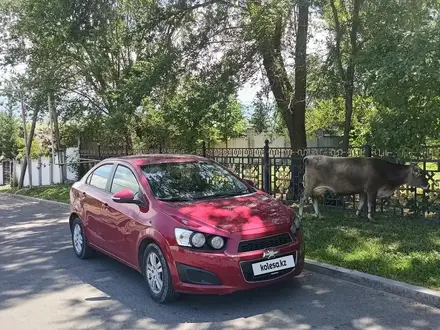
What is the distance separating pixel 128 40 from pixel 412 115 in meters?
8.71

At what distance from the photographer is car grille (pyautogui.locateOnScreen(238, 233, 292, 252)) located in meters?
4.79

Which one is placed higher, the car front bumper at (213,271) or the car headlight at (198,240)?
the car headlight at (198,240)

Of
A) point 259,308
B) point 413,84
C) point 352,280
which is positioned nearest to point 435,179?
point 413,84

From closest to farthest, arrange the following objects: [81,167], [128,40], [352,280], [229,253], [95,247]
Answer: [229,253] < [352,280] < [95,247] < [128,40] < [81,167]

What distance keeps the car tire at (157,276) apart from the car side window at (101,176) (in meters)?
1.83

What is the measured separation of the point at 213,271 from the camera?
470 cm

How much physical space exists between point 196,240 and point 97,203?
2.36 metres

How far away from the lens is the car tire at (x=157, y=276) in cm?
495

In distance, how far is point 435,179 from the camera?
881 cm

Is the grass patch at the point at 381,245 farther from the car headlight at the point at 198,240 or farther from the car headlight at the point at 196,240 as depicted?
the car headlight at the point at 198,240

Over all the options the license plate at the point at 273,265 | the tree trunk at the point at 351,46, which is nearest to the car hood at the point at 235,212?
the license plate at the point at 273,265

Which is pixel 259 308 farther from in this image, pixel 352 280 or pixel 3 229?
pixel 3 229

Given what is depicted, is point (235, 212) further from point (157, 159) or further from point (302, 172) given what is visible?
point (302, 172)

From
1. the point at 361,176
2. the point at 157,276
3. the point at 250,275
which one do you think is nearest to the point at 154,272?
the point at 157,276
